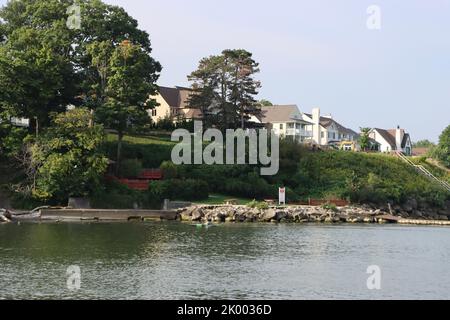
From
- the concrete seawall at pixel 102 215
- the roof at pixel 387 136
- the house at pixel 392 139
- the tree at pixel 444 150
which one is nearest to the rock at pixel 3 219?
the concrete seawall at pixel 102 215

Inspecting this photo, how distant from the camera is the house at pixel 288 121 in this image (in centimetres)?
11000

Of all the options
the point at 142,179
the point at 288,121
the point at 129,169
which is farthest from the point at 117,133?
the point at 288,121

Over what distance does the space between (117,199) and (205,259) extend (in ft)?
89.5

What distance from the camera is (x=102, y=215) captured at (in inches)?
2122

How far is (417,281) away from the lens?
28.0 metres

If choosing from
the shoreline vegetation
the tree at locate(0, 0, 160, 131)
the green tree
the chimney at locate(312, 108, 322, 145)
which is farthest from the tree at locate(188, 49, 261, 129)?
the chimney at locate(312, 108, 322, 145)

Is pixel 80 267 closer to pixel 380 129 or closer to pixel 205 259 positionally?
pixel 205 259

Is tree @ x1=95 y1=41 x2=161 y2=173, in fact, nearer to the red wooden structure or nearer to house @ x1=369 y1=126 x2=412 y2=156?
the red wooden structure

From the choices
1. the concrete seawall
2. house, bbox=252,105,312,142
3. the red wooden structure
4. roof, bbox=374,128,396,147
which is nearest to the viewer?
the concrete seawall

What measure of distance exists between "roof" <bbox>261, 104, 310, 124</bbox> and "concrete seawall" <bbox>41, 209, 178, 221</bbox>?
186 feet

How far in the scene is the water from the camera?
24.9m

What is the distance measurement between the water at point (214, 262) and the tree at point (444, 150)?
5193 centimetres

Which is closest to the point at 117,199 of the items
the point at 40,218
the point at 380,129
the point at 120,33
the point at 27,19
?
the point at 40,218
